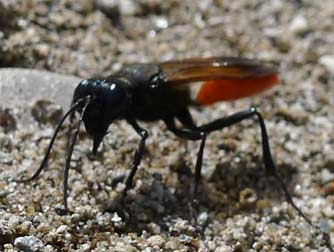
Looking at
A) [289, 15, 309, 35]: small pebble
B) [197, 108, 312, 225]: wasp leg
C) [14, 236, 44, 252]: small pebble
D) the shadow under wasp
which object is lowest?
[14, 236, 44, 252]: small pebble

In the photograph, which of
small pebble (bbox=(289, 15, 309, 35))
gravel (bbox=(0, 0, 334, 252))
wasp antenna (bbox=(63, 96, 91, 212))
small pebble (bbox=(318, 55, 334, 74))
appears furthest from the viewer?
small pebble (bbox=(289, 15, 309, 35))

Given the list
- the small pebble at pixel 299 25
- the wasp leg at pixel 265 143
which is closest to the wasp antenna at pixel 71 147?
the wasp leg at pixel 265 143

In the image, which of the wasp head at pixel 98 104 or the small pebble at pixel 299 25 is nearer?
the wasp head at pixel 98 104

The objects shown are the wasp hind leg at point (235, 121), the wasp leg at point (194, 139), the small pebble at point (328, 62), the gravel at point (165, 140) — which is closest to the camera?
the gravel at point (165, 140)

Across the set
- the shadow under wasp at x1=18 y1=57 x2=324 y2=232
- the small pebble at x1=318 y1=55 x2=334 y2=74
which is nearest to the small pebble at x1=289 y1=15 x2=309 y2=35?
the small pebble at x1=318 y1=55 x2=334 y2=74

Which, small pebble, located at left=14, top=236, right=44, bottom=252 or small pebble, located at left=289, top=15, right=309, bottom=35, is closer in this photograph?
small pebble, located at left=14, top=236, right=44, bottom=252

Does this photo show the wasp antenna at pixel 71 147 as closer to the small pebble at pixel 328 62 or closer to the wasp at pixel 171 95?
the wasp at pixel 171 95

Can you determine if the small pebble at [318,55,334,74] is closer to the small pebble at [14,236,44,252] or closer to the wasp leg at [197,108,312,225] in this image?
the wasp leg at [197,108,312,225]

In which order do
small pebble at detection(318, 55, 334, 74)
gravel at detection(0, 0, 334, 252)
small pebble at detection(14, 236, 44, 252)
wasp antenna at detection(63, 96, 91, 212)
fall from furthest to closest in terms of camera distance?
small pebble at detection(318, 55, 334, 74) < gravel at detection(0, 0, 334, 252) < wasp antenna at detection(63, 96, 91, 212) < small pebble at detection(14, 236, 44, 252)

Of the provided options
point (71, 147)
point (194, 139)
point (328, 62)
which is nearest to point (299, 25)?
point (328, 62)

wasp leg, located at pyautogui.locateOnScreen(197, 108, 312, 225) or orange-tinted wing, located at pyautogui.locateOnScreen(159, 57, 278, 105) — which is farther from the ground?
orange-tinted wing, located at pyautogui.locateOnScreen(159, 57, 278, 105)
